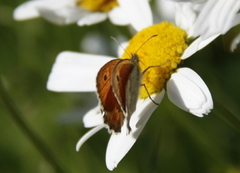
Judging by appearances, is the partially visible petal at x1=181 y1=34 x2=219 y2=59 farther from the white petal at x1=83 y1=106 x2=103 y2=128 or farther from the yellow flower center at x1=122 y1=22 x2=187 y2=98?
the white petal at x1=83 y1=106 x2=103 y2=128

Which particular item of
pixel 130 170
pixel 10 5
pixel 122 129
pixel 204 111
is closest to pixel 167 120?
pixel 130 170

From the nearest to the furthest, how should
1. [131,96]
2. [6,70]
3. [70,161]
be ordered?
[131,96], [70,161], [6,70]

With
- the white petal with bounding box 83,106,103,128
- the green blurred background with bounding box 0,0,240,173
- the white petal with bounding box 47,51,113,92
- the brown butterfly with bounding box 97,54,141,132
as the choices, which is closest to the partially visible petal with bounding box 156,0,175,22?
the green blurred background with bounding box 0,0,240,173

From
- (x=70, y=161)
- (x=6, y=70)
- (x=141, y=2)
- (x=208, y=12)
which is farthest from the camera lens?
(x=6, y=70)

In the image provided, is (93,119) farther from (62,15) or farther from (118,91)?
(62,15)

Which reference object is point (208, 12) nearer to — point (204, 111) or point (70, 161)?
point (204, 111)

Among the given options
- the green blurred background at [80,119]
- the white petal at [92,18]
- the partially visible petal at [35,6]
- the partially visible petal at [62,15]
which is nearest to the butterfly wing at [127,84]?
the green blurred background at [80,119]
